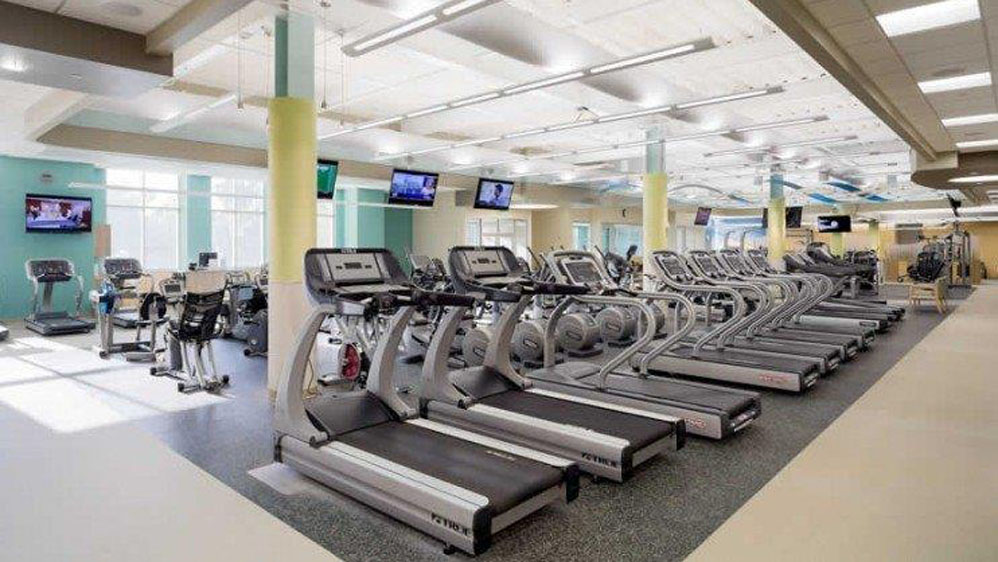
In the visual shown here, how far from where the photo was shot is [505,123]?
→ 1086 centimetres

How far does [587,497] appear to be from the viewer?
3.12m

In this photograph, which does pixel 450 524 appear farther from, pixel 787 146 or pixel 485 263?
pixel 787 146

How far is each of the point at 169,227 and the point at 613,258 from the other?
9795 mm

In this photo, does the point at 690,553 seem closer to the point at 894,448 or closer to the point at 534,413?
the point at 534,413

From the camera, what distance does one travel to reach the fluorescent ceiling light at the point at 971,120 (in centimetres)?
823

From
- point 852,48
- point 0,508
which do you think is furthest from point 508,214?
point 0,508

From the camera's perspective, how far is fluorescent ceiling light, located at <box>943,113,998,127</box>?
8234 millimetres

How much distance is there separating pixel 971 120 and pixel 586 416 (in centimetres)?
835

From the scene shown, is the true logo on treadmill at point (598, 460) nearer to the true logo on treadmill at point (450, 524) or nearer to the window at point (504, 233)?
the true logo on treadmill at point (450, 524)

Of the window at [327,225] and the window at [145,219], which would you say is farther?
the window at [327,225]

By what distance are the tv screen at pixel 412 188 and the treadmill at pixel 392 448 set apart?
684 centimetres

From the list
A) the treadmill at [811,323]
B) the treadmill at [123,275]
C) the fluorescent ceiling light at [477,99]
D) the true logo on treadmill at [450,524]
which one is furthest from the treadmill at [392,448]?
the treadmill at [123,275]

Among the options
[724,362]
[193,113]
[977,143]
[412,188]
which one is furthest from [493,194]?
[977,143]

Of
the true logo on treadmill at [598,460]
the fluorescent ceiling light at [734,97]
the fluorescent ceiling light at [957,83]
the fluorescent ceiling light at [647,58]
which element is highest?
the fluorescent ceiling light at [957,83]
